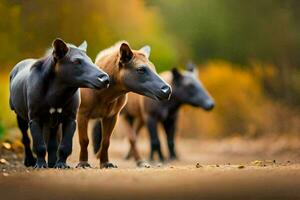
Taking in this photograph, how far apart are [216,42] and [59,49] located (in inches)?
543

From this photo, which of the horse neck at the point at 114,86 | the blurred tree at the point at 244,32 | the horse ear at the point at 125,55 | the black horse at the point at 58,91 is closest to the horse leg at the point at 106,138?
the horse neck at the point at 114,86

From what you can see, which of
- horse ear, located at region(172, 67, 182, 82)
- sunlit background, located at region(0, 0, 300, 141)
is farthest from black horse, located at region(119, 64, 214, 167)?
sunlit background, located at region(0, 0, 300, 141)

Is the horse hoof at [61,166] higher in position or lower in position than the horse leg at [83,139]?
lower

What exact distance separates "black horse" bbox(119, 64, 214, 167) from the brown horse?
3767mm

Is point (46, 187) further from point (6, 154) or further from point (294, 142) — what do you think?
point (294, 142)

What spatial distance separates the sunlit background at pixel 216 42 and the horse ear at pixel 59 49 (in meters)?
6.20

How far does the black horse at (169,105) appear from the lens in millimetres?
14727

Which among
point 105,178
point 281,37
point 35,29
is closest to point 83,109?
point 105,178

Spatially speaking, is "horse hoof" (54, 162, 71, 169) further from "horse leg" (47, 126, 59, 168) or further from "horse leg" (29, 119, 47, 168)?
"horse leg" (47, 126, 59, 168)

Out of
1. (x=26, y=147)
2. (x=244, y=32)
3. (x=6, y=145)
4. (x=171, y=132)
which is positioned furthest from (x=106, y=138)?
(x=244, y=32)

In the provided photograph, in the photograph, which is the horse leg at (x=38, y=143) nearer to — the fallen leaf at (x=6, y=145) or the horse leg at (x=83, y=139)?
the horse leg at (x=83, y=139)

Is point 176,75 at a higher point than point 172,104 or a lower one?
higher

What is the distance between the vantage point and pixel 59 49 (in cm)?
936

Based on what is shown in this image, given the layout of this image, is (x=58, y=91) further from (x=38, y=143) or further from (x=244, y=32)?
(x=244, y=32)
